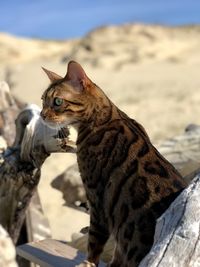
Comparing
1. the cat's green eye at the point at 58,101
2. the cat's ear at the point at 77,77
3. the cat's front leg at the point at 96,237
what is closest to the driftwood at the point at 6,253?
the cat's front leg at the point at 96,237

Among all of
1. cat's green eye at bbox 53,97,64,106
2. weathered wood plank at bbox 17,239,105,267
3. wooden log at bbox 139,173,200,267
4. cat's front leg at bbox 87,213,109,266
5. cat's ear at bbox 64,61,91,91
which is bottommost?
weathered wood plank at bbox 17,239,105,267

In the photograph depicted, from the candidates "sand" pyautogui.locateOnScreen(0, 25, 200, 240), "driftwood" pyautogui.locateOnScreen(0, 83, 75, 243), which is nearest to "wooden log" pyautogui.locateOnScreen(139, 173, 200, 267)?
"driftwood" pyautogui.locateOnScreen(0, 83, 75, 243)

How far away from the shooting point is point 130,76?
22.1m

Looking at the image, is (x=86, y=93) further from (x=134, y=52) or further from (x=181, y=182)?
(x=134, y=52)

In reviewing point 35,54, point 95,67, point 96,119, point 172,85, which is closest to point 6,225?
point 96,119

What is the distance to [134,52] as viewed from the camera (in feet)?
90.6

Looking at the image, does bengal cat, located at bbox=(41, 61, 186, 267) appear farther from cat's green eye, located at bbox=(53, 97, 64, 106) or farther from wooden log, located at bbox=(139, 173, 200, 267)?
wooden log, located at bbox=(139, 173, 200, 267)

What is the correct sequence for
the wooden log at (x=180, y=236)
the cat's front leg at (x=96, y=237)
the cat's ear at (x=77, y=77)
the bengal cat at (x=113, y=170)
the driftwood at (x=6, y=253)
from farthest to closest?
the cat's ear at (x=77, y=77) < the cat's front leg at (x=96, y=237) < the bengal cat at (x=113, y=170) < the wooden log at (x=180, y=236) < the driftwood at (x=6, y=253)

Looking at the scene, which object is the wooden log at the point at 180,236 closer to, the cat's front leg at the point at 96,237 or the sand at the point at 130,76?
the cat's front leg at the point at 96,237

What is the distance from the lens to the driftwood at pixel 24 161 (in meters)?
4.23

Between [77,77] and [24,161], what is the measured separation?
100cm

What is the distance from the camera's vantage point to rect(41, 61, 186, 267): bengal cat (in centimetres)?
305

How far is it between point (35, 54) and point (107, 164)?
109 ft

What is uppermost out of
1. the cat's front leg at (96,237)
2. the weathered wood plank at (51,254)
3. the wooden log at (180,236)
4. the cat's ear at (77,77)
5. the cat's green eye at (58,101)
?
the cat's ear at (77,77)
